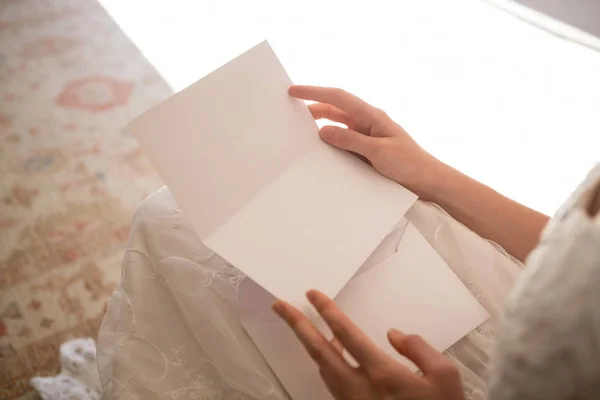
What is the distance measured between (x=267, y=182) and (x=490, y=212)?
305mm

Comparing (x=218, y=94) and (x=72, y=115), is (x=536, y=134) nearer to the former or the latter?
(x=218, y=94)

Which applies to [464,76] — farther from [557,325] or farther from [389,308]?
[557,325]

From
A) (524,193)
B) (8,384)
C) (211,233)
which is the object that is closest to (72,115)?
(8,384)

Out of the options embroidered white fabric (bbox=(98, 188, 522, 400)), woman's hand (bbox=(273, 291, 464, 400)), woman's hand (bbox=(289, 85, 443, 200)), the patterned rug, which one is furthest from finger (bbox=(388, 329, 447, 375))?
the patterned rug

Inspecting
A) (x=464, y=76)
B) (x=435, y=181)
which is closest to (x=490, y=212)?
(x=435, y=181)

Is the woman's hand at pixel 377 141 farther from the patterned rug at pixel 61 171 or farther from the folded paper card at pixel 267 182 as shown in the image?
the patterned rug at pixel 61 171

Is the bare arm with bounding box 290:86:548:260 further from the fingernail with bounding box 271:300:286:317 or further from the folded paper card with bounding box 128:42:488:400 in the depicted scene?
the fingernail with bounding box 271:300:286:317

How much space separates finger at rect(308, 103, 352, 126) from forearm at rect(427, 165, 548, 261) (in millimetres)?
141

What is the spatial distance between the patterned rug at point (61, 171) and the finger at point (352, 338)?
0.72 metres

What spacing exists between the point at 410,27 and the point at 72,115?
100cm

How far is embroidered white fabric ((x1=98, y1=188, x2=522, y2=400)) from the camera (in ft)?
1.64

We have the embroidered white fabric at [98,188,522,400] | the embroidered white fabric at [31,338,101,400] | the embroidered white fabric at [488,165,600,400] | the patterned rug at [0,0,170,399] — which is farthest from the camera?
the patterned rug at [0,0,170,399]

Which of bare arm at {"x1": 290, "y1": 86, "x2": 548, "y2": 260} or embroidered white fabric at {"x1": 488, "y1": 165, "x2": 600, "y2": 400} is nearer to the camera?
embroidered white fabric at {"x1": 488, "y1": 165, "x2": 600, "y2": 400}

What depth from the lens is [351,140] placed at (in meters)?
0.58
